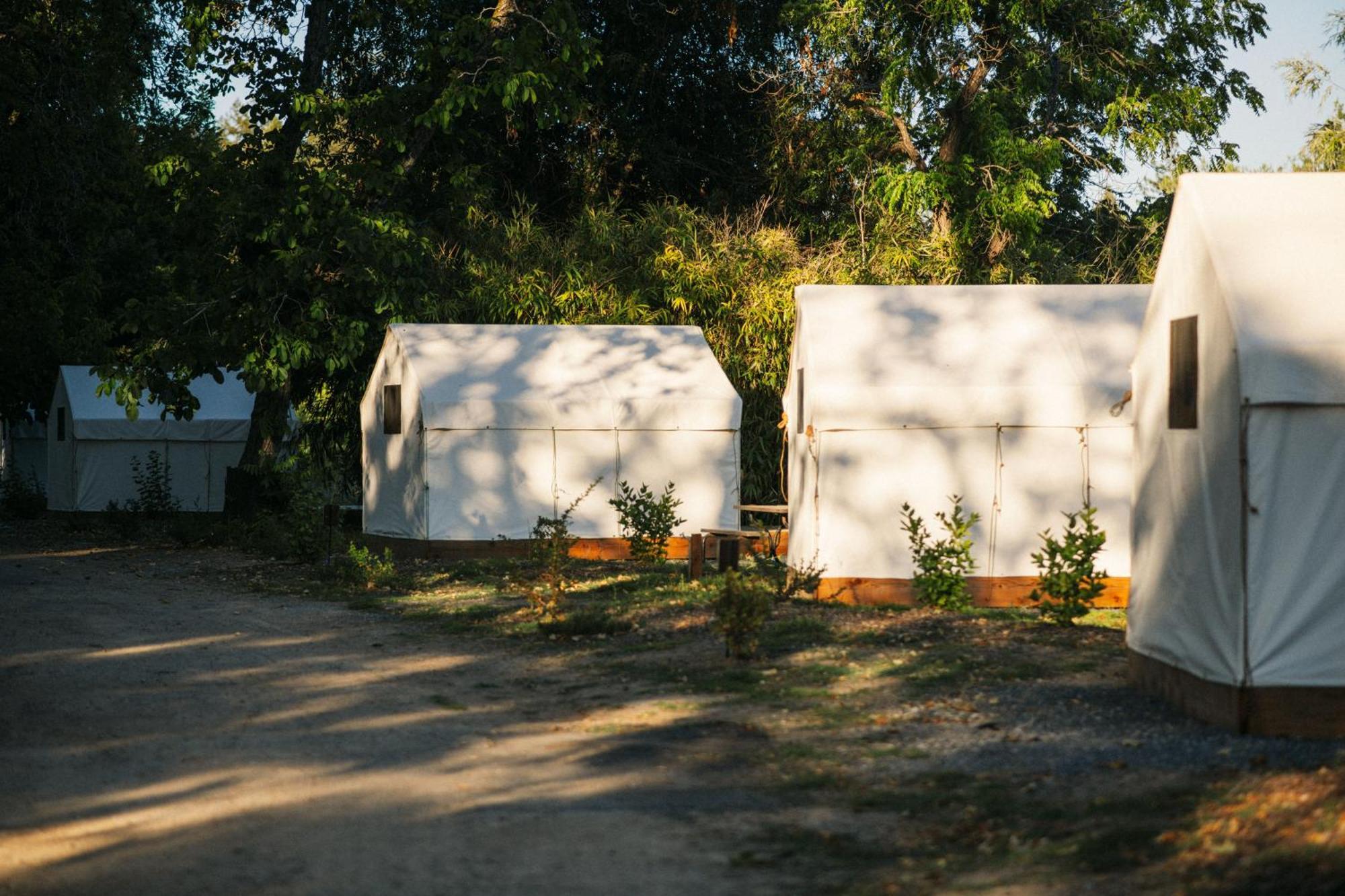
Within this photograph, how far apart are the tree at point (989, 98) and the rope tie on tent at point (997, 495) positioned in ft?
36.8

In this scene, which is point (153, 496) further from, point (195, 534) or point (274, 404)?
point (195, 534)

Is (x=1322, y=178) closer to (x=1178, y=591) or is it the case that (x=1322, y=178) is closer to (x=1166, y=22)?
(x=1178, y=591)

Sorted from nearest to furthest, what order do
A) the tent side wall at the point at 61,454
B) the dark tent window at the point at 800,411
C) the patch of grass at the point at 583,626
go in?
1. the patch of grass at the point at 583,626
2. the dark tent window at the point at 800,411
3. the tent side wall at the point at 61,454

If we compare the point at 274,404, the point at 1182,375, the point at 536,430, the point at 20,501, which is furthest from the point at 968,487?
the point at 20,501

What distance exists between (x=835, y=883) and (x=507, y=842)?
1.31 metres

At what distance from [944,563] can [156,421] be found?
21592mm

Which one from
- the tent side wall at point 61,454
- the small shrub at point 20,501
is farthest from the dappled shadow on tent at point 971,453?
the small shrub at point 20,501

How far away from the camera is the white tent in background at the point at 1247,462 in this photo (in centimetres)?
757

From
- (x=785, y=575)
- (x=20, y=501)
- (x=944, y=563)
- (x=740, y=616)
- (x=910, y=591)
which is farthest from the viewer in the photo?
(x=20, y=501)

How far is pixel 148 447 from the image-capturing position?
3109 centimetres

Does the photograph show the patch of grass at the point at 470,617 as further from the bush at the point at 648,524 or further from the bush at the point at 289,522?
the bush at the point at 289,522

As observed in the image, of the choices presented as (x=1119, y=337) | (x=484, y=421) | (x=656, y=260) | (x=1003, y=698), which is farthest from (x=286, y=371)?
(x=1003, y=698)

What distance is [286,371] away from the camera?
21.6m

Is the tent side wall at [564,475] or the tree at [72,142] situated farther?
the tree at [72,142]
